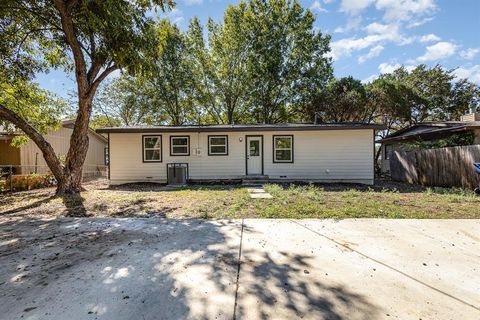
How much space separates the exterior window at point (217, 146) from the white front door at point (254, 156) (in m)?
1.19

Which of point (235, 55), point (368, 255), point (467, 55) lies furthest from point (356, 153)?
point (467, 55)

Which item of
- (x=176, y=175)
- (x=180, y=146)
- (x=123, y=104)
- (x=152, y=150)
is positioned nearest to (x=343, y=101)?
(x=180, y=146)

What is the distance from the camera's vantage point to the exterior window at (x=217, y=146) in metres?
12.3

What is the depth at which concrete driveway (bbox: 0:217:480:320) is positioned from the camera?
2.19m

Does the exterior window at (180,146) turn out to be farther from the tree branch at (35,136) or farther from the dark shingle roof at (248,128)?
the tree branch at (35,136)

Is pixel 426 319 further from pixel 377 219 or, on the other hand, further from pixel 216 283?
pixel 377 219

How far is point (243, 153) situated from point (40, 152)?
12.4m

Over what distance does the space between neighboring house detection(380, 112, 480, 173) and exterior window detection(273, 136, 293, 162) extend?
6.64m

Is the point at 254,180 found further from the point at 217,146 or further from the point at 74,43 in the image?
the point at 74,43

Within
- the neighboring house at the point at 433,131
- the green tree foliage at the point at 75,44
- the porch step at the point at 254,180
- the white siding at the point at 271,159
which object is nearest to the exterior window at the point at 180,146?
the white siding at the point at 271,159

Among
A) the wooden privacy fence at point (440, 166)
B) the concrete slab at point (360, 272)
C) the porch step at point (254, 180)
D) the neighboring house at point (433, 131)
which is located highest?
the neighboring house at point (433, 131)

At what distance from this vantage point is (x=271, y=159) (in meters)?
12.2

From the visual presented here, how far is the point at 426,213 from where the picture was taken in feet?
18.2

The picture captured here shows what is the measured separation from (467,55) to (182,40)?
2298cm
